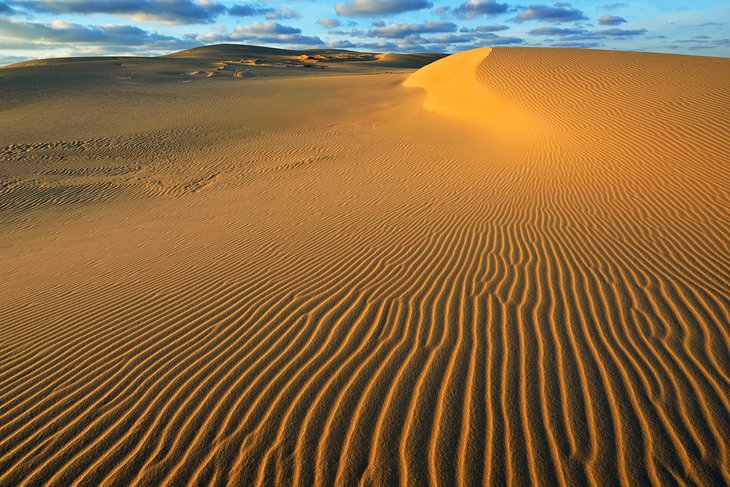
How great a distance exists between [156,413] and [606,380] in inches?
137

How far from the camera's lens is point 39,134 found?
19.3m

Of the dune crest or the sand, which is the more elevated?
the sand

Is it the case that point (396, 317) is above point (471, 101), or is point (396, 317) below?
above

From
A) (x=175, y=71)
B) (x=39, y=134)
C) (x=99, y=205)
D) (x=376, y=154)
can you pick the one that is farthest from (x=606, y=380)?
(x=175, y=71)

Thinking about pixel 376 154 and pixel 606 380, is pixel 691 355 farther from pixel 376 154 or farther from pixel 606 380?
pixel 376 154

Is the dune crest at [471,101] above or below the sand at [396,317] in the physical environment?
below

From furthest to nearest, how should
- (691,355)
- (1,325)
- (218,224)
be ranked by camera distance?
(218,224), (1,325), (691,355)

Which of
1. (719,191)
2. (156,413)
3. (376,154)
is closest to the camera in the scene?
(156,413)

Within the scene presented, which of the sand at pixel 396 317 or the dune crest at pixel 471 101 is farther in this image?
the dune crest at pixel 471 101

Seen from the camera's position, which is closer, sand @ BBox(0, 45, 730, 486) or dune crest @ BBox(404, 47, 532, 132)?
sand @ BBox(0, 45, 730, 486)

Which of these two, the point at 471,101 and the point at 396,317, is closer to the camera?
the point at 396,317

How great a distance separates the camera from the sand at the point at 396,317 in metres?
2.81

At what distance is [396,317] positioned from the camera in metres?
4.46

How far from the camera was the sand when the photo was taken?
2.81 meters
